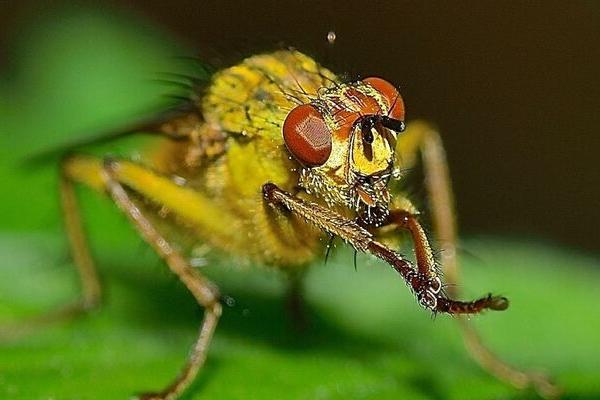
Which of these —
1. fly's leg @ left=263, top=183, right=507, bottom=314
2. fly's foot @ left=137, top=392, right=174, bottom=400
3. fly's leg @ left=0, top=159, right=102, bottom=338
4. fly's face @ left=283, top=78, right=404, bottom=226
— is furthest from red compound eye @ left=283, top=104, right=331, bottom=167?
fly's leg @ left=0, top=159, right=102, bottom=338

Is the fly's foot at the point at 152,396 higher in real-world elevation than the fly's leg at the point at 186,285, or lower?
lower

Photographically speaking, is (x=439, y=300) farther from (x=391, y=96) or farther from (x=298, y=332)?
(x=298, y=332)

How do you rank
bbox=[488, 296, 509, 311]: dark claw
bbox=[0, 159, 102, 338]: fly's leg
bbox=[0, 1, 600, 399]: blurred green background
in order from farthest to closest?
bbox=[0, 159, 102, 338]: fly's leg
bbox=[0, 1, 600, 399]: blurred green background
bbox=[488, 296, 509, 311]: dark claw

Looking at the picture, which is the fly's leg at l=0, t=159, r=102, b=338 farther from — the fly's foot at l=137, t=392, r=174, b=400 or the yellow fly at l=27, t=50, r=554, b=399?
the fly's foot at l=137, t=392, r=174, b=400

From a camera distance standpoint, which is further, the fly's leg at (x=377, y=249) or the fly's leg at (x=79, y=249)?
the fly's leg at (x=79, y=249)

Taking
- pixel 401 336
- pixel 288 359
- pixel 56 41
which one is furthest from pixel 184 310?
pixel 56 41

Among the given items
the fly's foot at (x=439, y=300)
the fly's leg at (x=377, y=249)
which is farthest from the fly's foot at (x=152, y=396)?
the fly's foot at (x=439, y=300)

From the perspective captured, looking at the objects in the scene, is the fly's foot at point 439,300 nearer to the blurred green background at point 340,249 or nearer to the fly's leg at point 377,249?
the fly's leg at point 377,249
